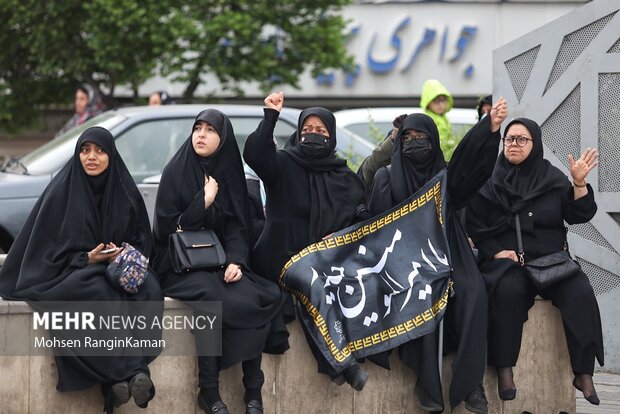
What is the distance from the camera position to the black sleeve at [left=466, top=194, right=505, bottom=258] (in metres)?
6.93

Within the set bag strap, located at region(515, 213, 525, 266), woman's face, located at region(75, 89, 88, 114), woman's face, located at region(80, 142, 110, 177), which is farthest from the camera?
woman's face, located at region(75, 89, 88, 114)

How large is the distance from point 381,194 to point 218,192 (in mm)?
910

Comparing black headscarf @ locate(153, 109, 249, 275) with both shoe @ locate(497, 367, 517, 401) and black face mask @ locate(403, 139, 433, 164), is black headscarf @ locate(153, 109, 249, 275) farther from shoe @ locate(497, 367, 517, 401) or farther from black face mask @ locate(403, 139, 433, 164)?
shoe @ locate(497, 367, 517, 401)

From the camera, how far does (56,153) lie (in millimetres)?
10102

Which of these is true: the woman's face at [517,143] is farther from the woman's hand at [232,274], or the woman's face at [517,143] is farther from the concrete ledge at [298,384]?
the woman's hand at [232,274]

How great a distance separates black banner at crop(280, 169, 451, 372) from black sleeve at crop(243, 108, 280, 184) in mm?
501

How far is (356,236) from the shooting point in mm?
6672

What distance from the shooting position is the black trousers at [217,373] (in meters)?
6.17

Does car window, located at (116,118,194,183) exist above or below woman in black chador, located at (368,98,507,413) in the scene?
above

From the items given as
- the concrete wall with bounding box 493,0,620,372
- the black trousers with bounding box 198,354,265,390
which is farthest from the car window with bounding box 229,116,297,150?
the black trousers with bounding box 198,354,265,390

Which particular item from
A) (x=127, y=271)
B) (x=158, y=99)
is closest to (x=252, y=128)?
(x=158, y=99)

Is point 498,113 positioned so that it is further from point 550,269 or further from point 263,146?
point 263,146

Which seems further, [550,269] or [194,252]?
[550,269]

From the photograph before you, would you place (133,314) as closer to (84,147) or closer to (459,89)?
(84,147)
